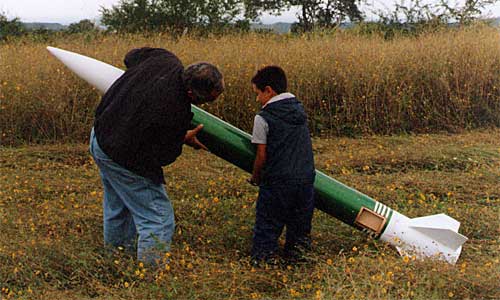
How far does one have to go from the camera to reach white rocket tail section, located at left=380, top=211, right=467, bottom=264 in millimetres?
4602

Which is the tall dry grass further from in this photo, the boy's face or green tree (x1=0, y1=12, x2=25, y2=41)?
green tree (x1=0, y1=12, x2=25, y2=41)

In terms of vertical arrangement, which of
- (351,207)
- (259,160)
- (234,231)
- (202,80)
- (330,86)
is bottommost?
(234,231)

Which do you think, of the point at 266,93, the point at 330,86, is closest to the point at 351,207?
the point at 266,93

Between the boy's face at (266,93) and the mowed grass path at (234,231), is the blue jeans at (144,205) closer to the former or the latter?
the mowed grass path at (234,231)

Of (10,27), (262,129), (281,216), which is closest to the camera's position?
(262,129)

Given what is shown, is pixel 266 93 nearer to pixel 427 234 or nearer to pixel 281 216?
pixel 281 216

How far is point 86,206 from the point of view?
5473mm

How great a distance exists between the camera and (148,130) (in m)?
3.76

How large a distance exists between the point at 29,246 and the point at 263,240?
1613mm

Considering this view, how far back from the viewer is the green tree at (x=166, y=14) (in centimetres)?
1981

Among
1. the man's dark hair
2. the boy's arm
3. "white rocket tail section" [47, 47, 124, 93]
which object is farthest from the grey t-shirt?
"white rocket tail section" [47, 47, 124, 93]

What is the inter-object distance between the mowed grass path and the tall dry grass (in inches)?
29.5

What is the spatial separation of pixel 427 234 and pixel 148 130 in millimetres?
2354

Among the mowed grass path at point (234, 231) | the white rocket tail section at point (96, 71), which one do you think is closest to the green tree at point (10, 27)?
the mowed grass path at point (234, 231)
